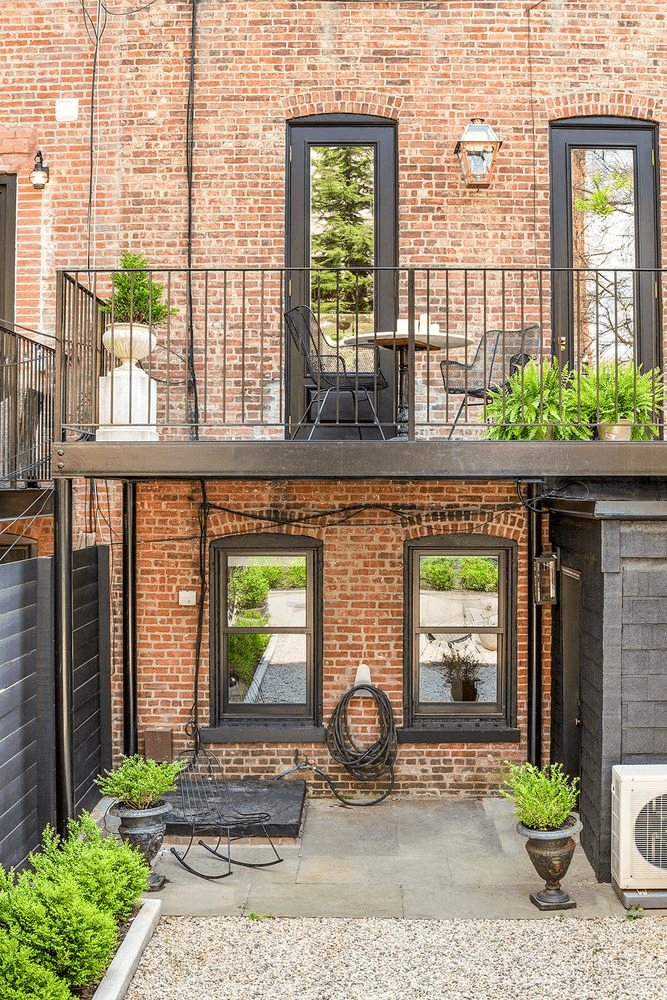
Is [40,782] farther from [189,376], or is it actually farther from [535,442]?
[535,442]

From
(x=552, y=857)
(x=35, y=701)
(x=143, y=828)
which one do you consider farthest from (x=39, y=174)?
(x=552, y=857)

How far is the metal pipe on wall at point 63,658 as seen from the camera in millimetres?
5367

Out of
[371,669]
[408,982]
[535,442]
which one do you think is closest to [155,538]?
[371,669]

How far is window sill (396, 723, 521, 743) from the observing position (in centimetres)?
686

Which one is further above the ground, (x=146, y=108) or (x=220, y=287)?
(x=146, y=108)

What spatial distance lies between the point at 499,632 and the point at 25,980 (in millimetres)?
4547

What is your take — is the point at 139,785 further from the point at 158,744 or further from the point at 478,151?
the point at 478,151

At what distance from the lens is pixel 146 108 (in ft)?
23.2

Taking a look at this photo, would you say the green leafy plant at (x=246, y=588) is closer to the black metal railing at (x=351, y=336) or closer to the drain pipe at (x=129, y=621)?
the drain pipe at (x=129, y=621)

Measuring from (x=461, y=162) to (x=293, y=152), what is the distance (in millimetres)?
1457

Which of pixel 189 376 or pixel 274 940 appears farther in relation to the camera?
pixel 189 376

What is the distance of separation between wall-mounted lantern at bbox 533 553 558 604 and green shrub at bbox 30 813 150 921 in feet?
12.0

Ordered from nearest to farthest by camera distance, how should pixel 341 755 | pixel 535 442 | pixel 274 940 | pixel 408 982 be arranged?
pixel 408 982 < pixel 274 940 < pixel 535 442 < pixel 341 755

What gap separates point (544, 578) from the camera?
6.68m
